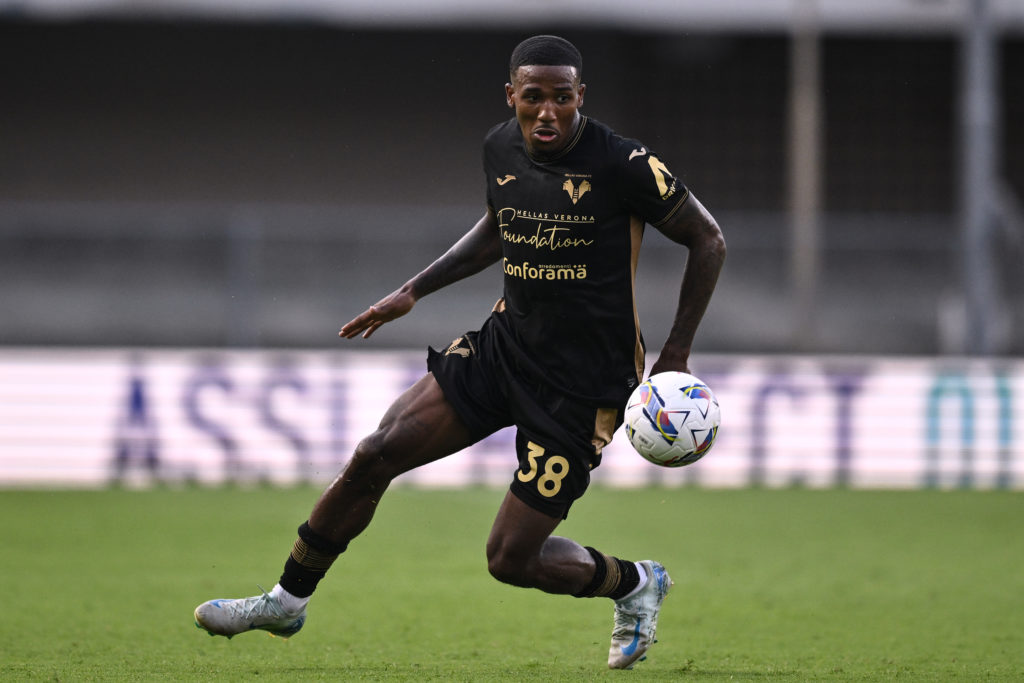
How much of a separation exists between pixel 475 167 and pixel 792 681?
58.6 ft

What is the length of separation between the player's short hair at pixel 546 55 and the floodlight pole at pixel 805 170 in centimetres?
1249

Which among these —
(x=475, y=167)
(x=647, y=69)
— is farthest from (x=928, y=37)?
(x=475, y=167)

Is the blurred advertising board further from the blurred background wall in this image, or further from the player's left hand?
the player's left hand

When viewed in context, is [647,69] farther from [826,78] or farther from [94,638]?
[94,638]

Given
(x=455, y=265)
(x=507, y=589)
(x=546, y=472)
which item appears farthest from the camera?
(x=507, y=589)

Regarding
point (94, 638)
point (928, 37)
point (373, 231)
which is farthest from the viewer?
point (928, 37)

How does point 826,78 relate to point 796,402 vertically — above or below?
above

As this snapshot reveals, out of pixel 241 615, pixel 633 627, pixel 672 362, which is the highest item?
pixel 672 362

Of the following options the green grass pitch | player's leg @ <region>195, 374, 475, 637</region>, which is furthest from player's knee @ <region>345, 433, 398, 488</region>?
the green grass pitch

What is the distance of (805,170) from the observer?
2059cm

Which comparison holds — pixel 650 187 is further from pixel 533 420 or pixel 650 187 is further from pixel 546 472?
pixel 546 472

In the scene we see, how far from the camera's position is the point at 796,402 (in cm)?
1373

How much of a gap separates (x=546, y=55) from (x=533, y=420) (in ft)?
4.61

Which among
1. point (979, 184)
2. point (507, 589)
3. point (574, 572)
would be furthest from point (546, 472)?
point (979, 184)
